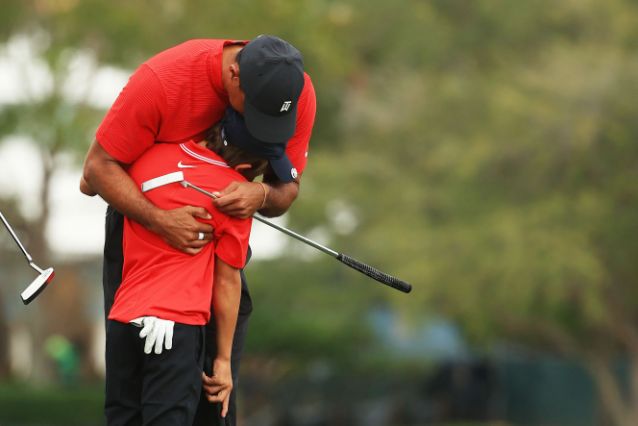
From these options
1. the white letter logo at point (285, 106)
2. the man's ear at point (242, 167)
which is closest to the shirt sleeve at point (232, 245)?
the man's ear at point (242, 167)

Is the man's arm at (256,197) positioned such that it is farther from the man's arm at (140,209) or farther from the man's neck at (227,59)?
the man's neck at (227,59)

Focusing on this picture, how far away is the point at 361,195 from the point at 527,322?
180 inches

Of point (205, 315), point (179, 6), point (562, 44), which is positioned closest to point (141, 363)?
point (205, 315)

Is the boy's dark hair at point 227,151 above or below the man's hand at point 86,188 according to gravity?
above

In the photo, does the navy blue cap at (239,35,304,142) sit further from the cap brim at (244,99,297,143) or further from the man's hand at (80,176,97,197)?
the man's hand at (80,176,97,197)

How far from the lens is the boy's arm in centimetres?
474

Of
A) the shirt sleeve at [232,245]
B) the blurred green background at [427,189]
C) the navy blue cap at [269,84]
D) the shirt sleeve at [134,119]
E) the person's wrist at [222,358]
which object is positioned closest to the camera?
the navy blue cap at [269,84]

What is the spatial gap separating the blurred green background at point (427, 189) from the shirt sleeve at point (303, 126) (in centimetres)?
1450

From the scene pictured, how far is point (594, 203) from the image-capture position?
71.9 feet

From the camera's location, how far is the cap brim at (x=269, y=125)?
4.45m

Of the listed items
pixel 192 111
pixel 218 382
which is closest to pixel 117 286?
pixel 218 382

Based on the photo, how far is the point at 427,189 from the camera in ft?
80.1

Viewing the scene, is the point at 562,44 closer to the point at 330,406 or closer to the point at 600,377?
the point at 600,377

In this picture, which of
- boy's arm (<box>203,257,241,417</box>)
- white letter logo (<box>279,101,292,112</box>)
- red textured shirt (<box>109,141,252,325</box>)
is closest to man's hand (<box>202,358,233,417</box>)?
Answer: boy's arm (<box>203,257,241,417</box>)
